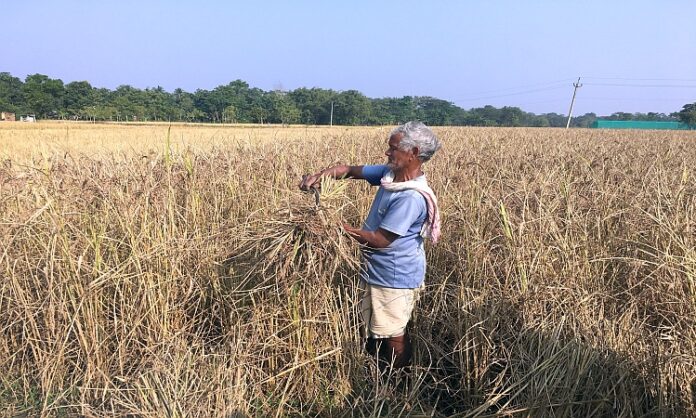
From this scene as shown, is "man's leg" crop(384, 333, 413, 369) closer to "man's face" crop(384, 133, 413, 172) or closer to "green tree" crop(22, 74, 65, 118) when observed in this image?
"man's face" crop(384, 133, 413, 172)

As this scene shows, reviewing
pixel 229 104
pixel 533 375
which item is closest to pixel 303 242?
pixel 533 375

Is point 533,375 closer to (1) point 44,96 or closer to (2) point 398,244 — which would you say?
(2) point 398,244

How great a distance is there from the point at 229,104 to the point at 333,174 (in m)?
55.1

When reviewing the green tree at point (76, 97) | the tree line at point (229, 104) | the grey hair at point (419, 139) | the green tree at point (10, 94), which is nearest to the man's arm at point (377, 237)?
the grey hair at point (419, 139)

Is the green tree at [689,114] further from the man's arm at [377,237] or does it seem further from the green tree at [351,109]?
the man's arm at [377,237]

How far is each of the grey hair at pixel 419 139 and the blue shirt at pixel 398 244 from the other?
0.13 metres

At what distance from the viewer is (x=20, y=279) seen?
7.04ft

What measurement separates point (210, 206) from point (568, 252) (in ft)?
7.38

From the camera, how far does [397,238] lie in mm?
1857

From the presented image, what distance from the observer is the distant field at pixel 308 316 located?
5.49 ft

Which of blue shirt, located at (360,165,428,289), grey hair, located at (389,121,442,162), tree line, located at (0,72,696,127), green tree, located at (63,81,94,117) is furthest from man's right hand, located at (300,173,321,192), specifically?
green tree, located at (63,81,94,117)

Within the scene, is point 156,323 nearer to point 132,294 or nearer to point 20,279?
point 132,294

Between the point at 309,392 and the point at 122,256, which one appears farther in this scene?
the point at 122,256

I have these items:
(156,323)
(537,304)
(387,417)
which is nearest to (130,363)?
(156,323)
